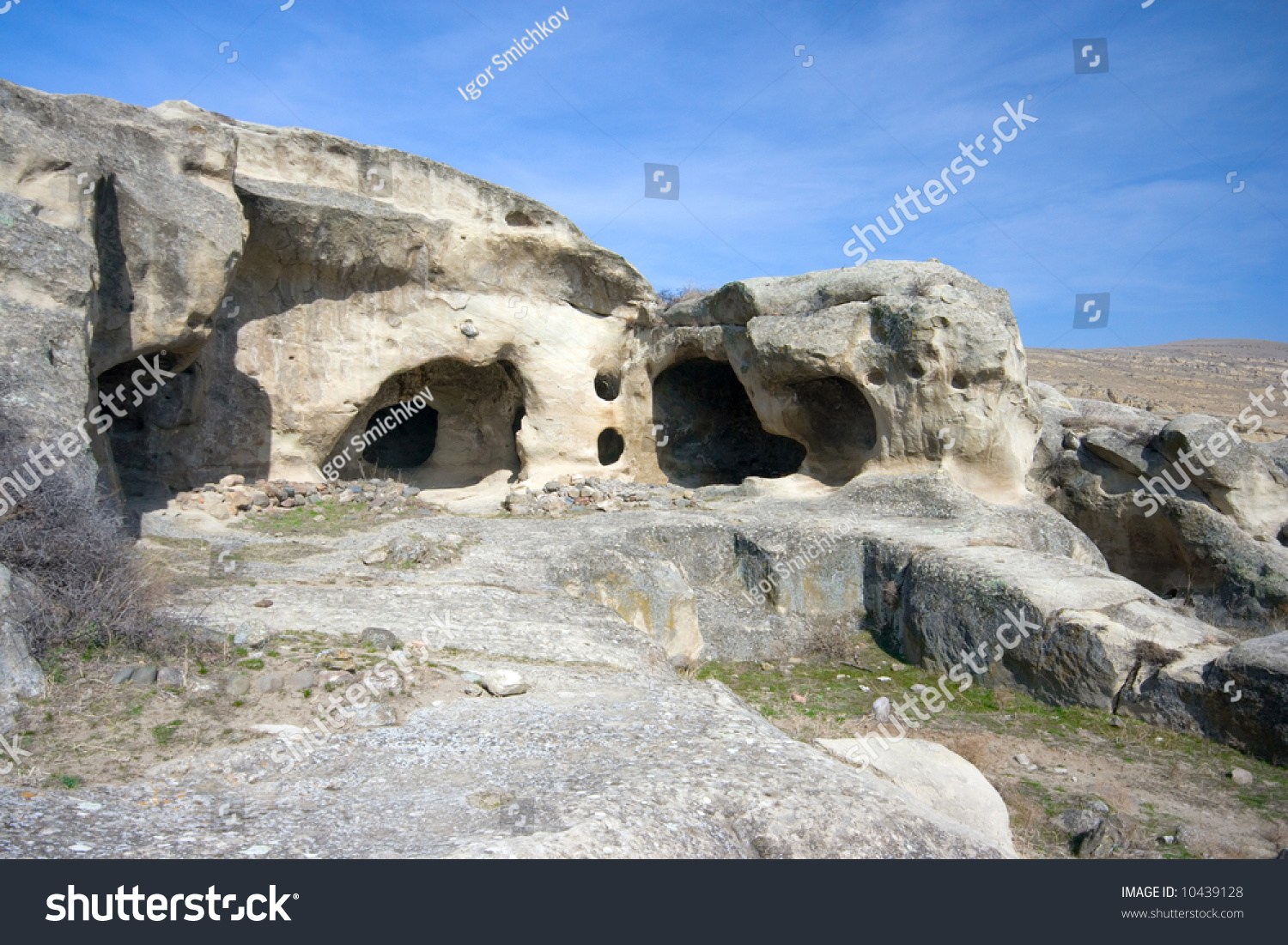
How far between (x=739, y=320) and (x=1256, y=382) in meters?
38.7

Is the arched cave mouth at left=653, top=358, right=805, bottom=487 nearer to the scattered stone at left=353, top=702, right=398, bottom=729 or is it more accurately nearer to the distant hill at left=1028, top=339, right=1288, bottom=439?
the scattered stone at left=353, top=702, right=398, bottom=729

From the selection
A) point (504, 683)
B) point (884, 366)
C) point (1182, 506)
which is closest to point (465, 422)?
point (884, 366)

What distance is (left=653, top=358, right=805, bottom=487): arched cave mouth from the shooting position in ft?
49.9

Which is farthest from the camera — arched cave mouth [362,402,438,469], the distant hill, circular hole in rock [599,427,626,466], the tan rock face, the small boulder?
the distant hill

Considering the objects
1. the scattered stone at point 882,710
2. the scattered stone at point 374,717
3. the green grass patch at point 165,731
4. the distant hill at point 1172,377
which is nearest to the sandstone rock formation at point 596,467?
the scattered stone at point 374,717

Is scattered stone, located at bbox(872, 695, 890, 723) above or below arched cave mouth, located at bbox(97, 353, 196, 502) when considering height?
below

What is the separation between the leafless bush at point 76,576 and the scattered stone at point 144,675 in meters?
0.27

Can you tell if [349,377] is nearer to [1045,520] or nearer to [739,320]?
[739,320]

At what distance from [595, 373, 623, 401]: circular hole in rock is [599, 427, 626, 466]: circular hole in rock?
0.71 metres

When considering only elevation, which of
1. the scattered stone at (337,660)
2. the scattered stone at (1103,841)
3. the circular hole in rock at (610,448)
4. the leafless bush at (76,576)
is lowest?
the scattered stone at (1103,841)

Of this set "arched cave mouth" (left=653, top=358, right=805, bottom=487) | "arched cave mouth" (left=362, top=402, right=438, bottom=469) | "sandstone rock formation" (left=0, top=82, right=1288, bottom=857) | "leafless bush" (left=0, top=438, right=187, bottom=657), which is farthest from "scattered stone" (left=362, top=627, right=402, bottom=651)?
"arched cave mouth" (left=362, top=402, right=438, bottom=469)

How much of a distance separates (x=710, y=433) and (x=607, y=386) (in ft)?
6.41

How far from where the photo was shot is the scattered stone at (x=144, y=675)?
4.62 metres

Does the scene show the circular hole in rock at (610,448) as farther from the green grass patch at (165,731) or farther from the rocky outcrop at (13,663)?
the green grass patch at (165,731)
